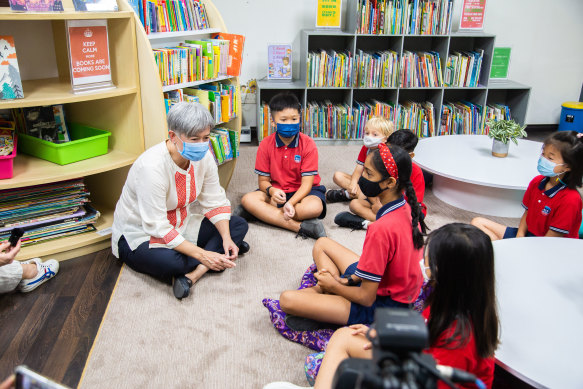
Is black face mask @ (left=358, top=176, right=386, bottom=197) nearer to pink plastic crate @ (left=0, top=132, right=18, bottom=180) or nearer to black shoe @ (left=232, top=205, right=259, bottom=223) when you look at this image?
black shoe @ (left=232, top=205, right=259, bottom=223)

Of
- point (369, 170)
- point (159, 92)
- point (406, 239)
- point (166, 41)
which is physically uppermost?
point (166, 41)

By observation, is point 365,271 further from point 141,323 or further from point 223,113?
point 223,113

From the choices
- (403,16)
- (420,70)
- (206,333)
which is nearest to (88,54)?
(206,333)

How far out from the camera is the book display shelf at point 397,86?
4590 millimetres

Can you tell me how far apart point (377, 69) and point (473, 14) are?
1.09 metres

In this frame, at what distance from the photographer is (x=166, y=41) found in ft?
11.9

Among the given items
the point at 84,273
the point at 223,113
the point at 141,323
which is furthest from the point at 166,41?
the point at 141,323

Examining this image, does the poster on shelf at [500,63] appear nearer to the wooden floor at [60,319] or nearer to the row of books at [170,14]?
the row of books at [170,14]

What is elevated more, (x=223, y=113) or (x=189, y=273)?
(x=223, y=113)

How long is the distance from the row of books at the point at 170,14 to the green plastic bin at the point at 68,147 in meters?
0.69

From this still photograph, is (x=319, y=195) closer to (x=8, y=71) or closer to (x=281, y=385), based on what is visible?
(x=281, y=385)

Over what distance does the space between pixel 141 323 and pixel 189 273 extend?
1.21ft

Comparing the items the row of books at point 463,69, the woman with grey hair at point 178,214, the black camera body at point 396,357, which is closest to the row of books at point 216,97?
the woman with grey hair at point 178,214

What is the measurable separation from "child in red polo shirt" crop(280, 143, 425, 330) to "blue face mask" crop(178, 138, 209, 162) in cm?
77
